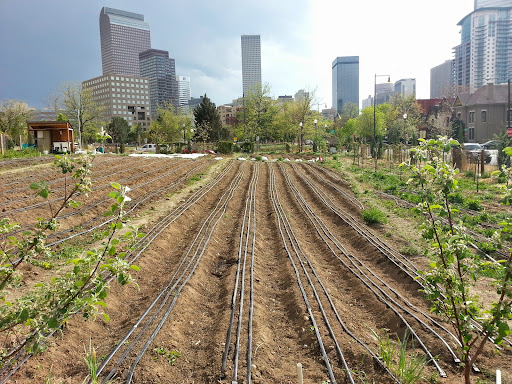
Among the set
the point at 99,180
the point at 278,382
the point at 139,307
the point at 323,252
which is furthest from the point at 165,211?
the point at 278,382

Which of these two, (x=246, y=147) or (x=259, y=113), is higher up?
(x=259, y=113)

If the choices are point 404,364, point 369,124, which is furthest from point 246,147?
point 404,364

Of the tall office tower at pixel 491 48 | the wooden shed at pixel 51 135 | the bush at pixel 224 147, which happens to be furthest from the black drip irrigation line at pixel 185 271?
the tall office tower at pixel 491 48

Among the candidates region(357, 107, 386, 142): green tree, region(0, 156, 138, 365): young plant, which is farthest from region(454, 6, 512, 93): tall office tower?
region(0, 156, 138, 365): young plant

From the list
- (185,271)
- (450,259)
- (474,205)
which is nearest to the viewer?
(450,259)

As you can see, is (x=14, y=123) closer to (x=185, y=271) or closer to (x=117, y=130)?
(x=117, y=130)

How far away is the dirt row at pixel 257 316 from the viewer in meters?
5.00

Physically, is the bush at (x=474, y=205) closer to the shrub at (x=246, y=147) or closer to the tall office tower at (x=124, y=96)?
the shrub at (x=246, y=147)

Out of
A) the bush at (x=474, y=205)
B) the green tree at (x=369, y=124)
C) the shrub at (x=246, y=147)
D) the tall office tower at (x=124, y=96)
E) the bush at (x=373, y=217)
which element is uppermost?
the tall office tower at (x=124, y=96)

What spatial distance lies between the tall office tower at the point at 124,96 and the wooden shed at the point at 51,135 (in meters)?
136

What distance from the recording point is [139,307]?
708 centimetres

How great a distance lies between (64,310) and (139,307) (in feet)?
15.1

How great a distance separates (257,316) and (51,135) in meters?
30.0

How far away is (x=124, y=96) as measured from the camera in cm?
17062
